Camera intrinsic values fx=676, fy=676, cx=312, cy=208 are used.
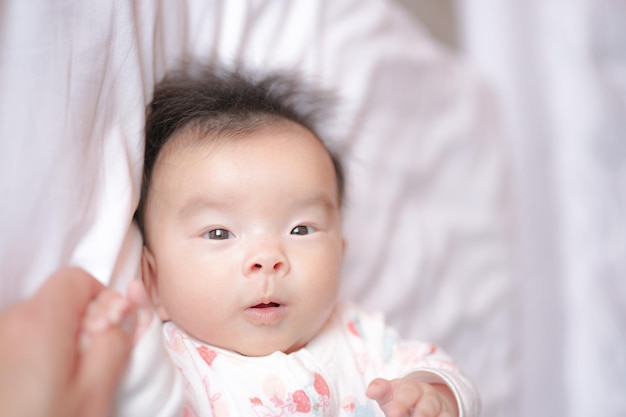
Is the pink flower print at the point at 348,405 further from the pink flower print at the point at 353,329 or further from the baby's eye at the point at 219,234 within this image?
the baby's eye at the point at 219,234

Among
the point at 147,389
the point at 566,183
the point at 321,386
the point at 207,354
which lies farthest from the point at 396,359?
the point at 566,183

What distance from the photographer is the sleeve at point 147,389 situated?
69 centimetres

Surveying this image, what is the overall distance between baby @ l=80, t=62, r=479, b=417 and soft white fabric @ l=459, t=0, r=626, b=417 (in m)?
0.85

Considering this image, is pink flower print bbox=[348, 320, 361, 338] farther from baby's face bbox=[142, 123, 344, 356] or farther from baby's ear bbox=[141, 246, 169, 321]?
baby's ear bbox=[141, 246, 169, 321]

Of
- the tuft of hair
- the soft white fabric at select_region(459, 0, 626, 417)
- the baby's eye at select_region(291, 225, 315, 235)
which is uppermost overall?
the tuft of hair

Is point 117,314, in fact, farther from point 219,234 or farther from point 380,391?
point 380,391

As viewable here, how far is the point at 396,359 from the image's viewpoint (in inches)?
39.9

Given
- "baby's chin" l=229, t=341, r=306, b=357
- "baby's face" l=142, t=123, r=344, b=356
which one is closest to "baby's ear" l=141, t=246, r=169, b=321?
"baby's face" l=142, t=123, r=344, b=356

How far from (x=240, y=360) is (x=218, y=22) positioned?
23.8 inches

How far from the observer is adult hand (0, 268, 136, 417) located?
59cm

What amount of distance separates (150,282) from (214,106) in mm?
265

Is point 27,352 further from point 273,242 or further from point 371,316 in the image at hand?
point 371,316

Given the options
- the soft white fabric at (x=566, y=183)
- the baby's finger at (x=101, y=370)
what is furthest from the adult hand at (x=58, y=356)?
the soft white fabric at (x=566, y=183)

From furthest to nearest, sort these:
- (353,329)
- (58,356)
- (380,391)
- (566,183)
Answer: (566,183)
(353,329)
(380,391)
(58,356)
